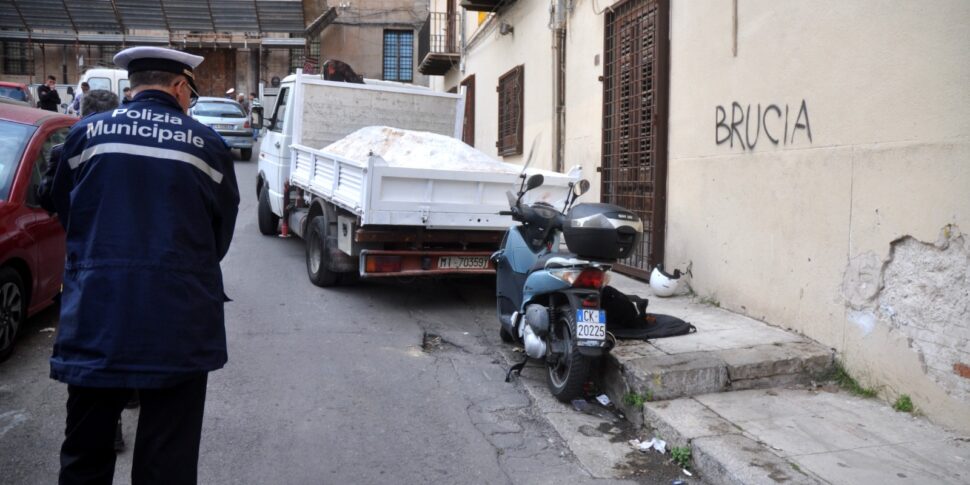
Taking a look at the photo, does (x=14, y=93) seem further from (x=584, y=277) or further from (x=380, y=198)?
(x=584, y=277)

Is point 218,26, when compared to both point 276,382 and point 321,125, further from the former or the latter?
point 276,382

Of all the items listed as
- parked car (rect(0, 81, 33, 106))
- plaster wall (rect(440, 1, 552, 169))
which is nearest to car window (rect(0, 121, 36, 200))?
plaster wall (rect(440, 1, 552, 169))

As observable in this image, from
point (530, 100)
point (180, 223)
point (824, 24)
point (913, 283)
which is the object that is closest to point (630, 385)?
point (913, 283)

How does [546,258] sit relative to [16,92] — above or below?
below

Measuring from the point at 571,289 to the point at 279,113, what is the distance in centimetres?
672

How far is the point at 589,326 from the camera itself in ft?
15.4

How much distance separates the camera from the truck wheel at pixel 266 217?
1095 centimetres

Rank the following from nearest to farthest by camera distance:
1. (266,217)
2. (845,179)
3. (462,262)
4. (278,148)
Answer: (845,179) < (462,262) < (278,148) < (266,217)

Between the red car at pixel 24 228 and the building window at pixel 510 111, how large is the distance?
25.0 feet

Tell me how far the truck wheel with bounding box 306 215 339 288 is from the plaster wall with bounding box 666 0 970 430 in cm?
369

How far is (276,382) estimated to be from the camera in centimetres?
516

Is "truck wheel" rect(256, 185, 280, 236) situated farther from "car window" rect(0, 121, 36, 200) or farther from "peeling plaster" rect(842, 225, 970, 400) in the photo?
"peeling plaster" rect(842, 225, 970, 400)

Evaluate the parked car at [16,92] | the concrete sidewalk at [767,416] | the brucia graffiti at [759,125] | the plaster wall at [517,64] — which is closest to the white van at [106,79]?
the parked car at [16,92]

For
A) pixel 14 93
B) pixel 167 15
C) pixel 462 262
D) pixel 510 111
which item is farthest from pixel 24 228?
pixel 167 15
